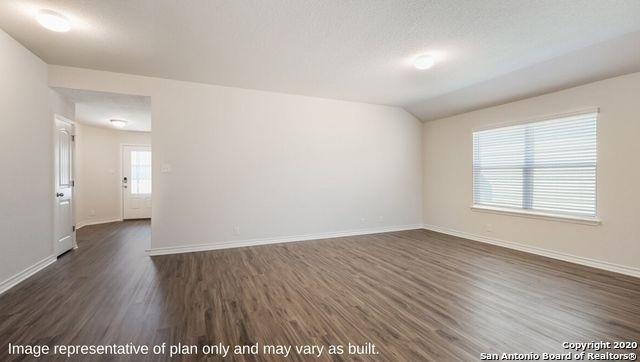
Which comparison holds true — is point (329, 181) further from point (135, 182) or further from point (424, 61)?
point (135, 182)

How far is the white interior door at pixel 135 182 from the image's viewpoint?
7324 mm

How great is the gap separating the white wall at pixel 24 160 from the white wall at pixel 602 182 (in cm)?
673

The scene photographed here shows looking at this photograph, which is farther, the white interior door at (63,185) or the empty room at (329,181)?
the white interior door at (63,185)

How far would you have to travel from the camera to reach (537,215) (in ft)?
Result: 13.4

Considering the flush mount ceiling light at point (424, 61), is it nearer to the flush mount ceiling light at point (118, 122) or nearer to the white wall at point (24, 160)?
the white wall at point (24, 160)

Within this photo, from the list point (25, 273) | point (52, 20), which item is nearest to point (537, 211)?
point (52, 20)

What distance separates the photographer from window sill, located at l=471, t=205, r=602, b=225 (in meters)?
3.54

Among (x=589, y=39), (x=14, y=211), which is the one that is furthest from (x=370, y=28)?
(x=14, y=211)

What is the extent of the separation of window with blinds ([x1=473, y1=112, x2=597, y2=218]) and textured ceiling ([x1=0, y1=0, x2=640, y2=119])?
2.25 ft

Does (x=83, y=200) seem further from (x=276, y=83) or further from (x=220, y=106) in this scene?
(x=276, y=83)

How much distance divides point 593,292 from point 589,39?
8.94ft

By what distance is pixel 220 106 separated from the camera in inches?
174

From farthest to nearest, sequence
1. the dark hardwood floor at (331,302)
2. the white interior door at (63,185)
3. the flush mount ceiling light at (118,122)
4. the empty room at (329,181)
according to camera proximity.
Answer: the flush mount ceiling light at (118,122) < the white interior door at (63,185) < the empty room at (329,181) < the dark hardwood floor at (331,302)

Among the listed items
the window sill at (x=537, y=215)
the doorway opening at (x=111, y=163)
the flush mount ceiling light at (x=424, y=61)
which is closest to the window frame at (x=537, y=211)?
the window sill at (x=537, y=215)
